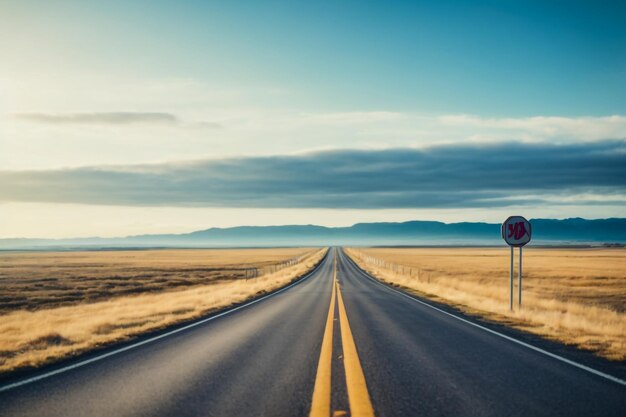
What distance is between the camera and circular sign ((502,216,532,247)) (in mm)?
15852

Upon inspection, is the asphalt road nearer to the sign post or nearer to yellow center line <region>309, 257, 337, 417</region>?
yellow center line <region>309, 257, 337, 417</region>

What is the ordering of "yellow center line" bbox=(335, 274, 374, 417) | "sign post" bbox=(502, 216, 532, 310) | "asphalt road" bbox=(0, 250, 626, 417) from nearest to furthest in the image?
Result: "yellow center line" bbox=(335, 274, 374, 417)
"asphalt road" bbox=(0, 250, 626, 417)
"sign post" bbox=(502, 216, 532, 310)

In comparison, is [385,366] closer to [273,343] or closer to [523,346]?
[273,343]

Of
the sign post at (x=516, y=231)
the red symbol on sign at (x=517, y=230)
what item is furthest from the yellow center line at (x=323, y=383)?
the red symbol on sign at (x=517, y=230)

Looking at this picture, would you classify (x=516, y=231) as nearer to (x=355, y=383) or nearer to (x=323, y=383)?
(x=355, y=383)

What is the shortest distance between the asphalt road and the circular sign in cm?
605

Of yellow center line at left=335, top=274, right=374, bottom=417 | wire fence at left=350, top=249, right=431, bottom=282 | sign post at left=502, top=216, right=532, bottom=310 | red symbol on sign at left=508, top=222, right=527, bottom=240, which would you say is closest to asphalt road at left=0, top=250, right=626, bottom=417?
yellow center line at left=335, top=274, right=374, bottom=417

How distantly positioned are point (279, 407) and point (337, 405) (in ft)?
2.22

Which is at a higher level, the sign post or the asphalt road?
the sign post

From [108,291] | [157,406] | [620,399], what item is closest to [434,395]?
[620,399]

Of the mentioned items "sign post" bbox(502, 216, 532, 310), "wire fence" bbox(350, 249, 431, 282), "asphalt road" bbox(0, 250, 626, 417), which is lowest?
"wire fence" bbox(350, 249, 431, 282)

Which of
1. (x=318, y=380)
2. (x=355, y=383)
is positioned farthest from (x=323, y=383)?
(x=355, y=383)

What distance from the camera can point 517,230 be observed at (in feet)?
52.6

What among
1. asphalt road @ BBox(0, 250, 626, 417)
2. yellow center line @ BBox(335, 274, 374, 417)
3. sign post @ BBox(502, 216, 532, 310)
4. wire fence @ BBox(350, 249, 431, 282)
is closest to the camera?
yellow center line @ BBox(335, 274, 374, 417)
